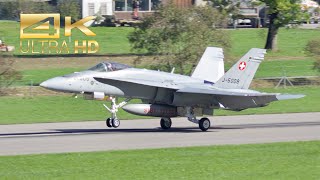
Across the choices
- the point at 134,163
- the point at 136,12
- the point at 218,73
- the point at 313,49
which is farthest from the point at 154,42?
the point at 136,12

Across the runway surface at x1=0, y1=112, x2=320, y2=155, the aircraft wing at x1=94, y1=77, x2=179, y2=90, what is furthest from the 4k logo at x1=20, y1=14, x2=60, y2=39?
the aircraft wing at x1=94, y1=77, x2=179, y2=90

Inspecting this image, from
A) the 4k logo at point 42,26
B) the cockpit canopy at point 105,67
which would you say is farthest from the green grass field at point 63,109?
the 4k logo at point 42,26

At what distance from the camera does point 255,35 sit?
7344 cm

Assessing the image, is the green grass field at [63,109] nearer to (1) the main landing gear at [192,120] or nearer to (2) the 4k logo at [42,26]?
(1) the main landing gear at [192,120]

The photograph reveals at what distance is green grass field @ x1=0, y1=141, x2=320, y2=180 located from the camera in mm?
19359

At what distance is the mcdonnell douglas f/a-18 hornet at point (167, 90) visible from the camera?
1167 inches

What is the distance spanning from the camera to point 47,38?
67750mm

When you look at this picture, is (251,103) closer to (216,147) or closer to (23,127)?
(216,147)

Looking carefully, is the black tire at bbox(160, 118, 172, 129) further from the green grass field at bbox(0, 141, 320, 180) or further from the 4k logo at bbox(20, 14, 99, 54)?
the 4k logo at bbox(20, 14, 99, 54)

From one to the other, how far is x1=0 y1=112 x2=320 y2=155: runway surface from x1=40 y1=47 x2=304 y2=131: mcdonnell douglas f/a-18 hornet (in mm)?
699

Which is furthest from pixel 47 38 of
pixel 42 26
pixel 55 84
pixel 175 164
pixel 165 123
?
pixel 175 164

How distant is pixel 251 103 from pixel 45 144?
26.3 feet

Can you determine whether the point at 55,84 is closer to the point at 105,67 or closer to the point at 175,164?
the point at 105,67

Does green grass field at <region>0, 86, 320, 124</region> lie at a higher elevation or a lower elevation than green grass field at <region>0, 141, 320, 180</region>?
lower
